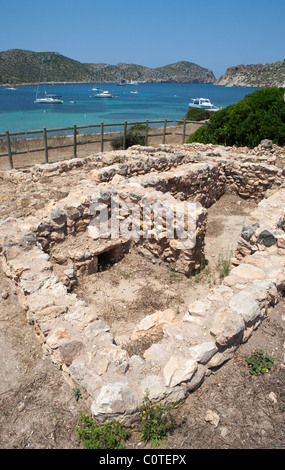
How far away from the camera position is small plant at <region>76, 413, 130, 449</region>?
294 centimetres

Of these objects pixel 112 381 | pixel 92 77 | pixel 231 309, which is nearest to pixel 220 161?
pixel 231 309

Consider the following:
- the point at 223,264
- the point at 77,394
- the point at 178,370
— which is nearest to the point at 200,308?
the point at 178,370

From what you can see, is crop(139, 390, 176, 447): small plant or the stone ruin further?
the stone ruin

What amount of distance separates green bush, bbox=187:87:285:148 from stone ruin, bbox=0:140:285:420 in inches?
251

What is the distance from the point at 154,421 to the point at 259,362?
1.55m

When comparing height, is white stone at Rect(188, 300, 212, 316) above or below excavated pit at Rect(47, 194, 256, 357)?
above

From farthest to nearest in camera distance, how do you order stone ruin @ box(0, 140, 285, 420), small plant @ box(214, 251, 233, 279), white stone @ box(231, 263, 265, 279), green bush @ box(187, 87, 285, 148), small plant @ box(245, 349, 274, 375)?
green bush @ box(187, 87, 285, 148) < small plant @ box(214, 251, 233, 279) < white stone @ box(231, 263, 265, 279) < small plant @ box(245, 349, 274, 375) < stone ruin @ box(0, 140, 285, 420)

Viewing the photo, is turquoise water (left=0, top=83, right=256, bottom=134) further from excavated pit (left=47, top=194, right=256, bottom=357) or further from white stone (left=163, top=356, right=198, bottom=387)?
white stone (left=163, top=356, right=198, bottom=387)

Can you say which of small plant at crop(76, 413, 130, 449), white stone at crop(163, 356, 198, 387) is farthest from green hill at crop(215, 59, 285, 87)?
small plant at crop(76, 413, 130, 449)

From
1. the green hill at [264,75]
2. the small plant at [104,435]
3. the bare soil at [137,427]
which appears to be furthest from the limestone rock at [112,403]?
the green hill at [264,75]

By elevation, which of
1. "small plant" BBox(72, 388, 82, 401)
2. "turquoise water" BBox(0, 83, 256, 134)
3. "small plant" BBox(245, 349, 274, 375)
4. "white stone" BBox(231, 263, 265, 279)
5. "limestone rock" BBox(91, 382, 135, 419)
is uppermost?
"turquoise water" BBox(0, 83, 256, 134)

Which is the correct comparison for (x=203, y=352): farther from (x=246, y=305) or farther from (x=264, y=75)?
(x=264, y=75)

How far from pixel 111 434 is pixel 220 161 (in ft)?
34.9
